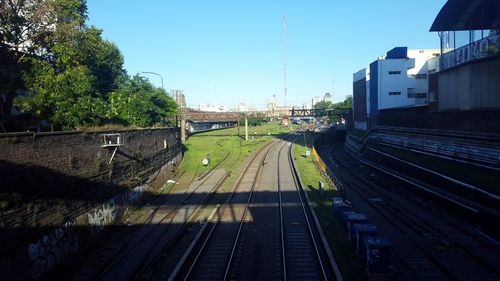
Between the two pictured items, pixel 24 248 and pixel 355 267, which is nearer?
pixel 24 248

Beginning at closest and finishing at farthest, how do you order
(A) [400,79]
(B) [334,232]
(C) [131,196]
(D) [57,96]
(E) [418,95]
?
1. (B) [334,232]
2. (C) [131,196]
3. (D) [57,96]
4. (A) [400,79]
5. (E) [418,95]

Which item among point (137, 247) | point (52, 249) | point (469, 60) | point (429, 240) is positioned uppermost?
point (469, 60)

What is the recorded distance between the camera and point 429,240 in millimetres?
18203

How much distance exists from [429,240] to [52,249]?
1427 cm

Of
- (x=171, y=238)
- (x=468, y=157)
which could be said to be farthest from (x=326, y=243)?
(x=468, y=157)

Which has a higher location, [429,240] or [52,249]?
[52,249]

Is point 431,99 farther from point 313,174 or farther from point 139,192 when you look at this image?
point 139,192

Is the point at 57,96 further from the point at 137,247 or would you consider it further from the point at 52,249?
the point at 52,249

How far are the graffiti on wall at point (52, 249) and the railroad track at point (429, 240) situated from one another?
11.6 m

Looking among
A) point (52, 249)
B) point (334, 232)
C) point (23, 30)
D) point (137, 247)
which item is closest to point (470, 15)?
point (334, 232)

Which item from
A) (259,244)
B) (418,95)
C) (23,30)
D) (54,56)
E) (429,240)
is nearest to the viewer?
(259,244)

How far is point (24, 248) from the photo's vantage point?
44.8ft

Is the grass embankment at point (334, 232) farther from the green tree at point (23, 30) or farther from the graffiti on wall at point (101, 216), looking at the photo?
the green tree at point (23, 30)

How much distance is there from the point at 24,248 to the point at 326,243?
10195mm
